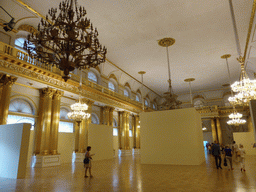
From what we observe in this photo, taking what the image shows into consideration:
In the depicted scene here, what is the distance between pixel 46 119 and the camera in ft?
35.7

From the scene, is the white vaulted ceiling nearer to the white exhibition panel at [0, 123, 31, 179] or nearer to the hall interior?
the hall interior

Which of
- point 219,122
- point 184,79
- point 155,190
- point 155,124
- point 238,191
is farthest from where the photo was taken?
point 219,122

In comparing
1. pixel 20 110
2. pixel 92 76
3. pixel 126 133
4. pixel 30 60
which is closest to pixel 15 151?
pixel 20 110

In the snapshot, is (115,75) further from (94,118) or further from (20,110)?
(20,110)

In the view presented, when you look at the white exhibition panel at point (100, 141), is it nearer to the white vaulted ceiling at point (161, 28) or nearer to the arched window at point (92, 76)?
the arched window at point (92, 76)

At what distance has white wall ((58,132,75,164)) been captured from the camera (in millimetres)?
12477

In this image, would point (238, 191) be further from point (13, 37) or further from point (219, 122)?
point (219, 122)

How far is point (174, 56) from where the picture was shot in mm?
14055

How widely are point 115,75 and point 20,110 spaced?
8.83 m

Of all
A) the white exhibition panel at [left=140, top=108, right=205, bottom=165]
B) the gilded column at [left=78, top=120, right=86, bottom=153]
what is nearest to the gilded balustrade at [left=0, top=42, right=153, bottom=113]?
the gilded column at [left=78, top=120, right=86, bottom=153]

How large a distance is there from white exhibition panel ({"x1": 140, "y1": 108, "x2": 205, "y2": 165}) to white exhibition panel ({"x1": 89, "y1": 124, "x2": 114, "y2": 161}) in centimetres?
441

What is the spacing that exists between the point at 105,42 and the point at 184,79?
34.7ft

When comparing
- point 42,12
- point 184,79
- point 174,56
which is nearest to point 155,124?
point 174,56

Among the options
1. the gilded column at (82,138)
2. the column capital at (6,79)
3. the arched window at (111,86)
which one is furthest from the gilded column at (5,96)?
the arched window at (111,86)
